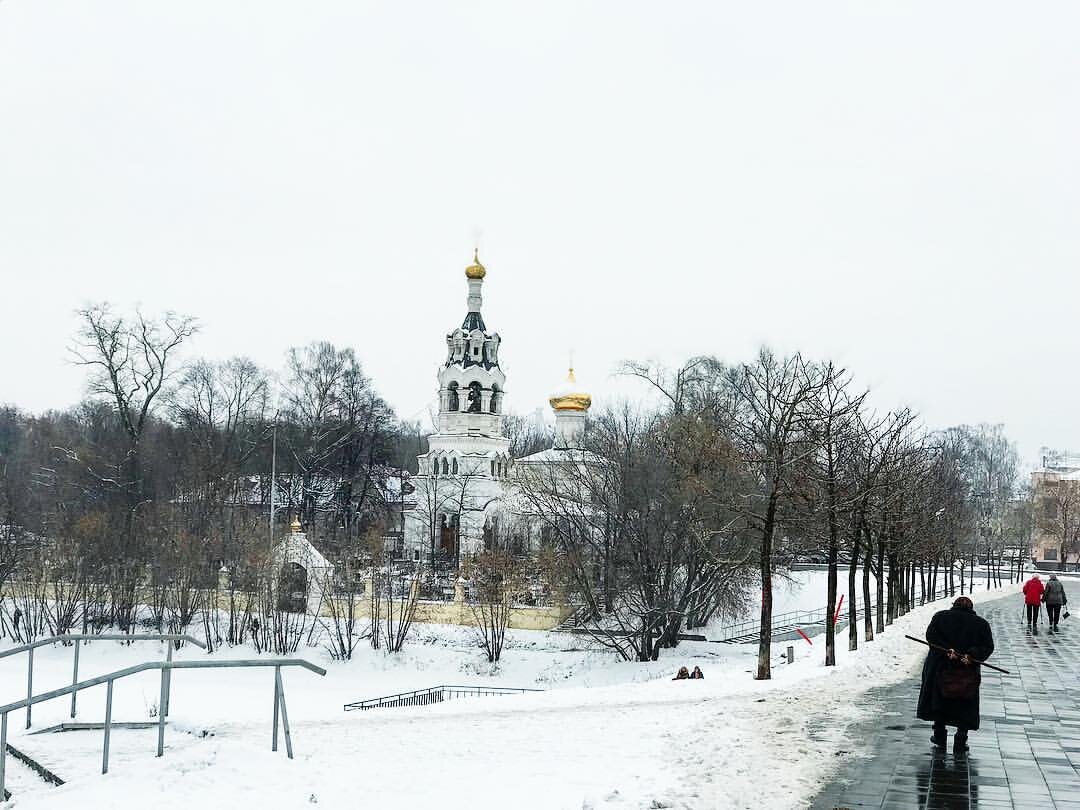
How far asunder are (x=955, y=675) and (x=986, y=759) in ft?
2.46

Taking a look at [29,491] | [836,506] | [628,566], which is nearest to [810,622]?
[628,566]

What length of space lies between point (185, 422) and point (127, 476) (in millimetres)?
11076

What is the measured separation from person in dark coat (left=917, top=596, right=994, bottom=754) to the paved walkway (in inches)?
12.1

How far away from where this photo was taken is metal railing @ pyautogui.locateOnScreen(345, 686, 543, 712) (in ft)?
87.9

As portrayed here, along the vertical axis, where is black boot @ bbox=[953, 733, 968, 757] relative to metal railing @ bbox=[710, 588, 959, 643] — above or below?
above

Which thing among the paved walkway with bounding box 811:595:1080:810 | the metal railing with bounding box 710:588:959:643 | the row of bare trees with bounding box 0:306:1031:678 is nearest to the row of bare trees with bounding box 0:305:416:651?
the row of bare trees with bounding box 0:306:1031:678

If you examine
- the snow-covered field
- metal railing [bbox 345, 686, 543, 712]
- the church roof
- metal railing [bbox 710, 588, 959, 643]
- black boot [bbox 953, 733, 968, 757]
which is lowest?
metal railing [bbox 345, 686, 543, 712]

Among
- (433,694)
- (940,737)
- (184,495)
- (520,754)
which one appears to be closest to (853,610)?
(940,737)

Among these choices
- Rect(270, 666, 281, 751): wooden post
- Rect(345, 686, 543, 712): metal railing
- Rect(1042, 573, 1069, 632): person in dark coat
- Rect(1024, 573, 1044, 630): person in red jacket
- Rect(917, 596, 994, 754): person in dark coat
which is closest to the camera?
Rect(270, 666, 281, 751): wooden post

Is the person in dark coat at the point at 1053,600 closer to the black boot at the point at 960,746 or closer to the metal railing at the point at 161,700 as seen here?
the black boot at the point at 960,746

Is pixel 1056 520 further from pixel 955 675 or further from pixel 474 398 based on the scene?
pixel 955 675

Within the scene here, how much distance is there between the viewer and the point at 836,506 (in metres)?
17.9

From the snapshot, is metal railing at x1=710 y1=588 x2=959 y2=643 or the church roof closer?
metal railing at x1=710 y1=588 x2=959 y2=643

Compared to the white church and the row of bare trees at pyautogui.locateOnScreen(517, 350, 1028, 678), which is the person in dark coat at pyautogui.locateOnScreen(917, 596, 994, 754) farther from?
the white church
